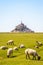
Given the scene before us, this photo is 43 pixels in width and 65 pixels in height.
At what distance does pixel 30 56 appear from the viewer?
121 feet

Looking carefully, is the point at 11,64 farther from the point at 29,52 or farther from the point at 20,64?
the point at 29,52

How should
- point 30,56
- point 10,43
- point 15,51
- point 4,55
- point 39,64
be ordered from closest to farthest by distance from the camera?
1. point 39,64
2. point 30,56
3. point 4,55
4. point 15,51
5. point 10,43

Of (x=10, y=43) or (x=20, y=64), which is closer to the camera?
(x=20, y=64)

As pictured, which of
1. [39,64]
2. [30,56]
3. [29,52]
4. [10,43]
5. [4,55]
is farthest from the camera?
[10,43]

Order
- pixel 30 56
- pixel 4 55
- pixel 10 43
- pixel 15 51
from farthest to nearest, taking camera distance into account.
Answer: pixel 10 43 → pixel 15 51 → pixel 4 55 → pixel 30 56

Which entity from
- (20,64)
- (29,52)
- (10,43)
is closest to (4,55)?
(29,52)

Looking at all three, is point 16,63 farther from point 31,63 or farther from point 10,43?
point 10,43

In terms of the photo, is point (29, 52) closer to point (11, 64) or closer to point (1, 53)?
point (11, 64)

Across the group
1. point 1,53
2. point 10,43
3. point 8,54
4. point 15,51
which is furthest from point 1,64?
point 10,43

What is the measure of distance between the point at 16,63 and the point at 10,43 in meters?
31.3

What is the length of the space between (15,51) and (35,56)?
12361 millimetres

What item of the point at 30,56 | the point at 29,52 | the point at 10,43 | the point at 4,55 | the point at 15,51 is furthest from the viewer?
the point at 10,43

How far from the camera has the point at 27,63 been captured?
2919cm

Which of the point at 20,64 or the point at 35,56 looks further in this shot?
the point at 35,56
